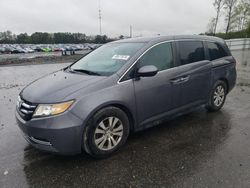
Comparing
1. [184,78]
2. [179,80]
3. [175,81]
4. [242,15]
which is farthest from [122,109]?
[242,15]

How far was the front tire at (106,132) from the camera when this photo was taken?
312cm

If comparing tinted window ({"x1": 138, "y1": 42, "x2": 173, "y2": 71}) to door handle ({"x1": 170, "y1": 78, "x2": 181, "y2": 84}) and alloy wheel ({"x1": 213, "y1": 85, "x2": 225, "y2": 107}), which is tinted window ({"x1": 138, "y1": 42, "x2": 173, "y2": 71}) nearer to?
door handle ({"x1": 170, "y1": 78, "x2": 181, "y2": 84})

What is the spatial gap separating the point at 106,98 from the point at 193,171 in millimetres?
1468

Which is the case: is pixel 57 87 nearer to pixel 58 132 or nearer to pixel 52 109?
pixel 52 109

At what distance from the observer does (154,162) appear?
321cm

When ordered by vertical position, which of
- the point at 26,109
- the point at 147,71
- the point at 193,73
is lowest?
the point at 26,109

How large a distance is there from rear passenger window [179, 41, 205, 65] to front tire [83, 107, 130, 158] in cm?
168

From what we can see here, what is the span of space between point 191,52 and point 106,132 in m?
2.33

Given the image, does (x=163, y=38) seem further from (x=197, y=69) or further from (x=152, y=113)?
(x=152, y=113)

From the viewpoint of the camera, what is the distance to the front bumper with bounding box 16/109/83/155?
9.52ft

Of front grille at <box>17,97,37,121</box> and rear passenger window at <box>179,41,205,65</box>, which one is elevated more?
rear passenger window at <box>179,41,205,65</box>

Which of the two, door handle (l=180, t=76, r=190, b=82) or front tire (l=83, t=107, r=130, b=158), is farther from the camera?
door handle (l=180, t=76, r=190, b=82)

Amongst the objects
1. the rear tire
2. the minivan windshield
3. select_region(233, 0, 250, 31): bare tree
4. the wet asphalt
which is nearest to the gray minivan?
the minivan windshield

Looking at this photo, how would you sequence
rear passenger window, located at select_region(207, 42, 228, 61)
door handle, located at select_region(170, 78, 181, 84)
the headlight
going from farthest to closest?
rear passenger window, located at select_region(207, 42, 228, 61) < door handle, located at select_region(170, 78, 181, 84) < the headlight
